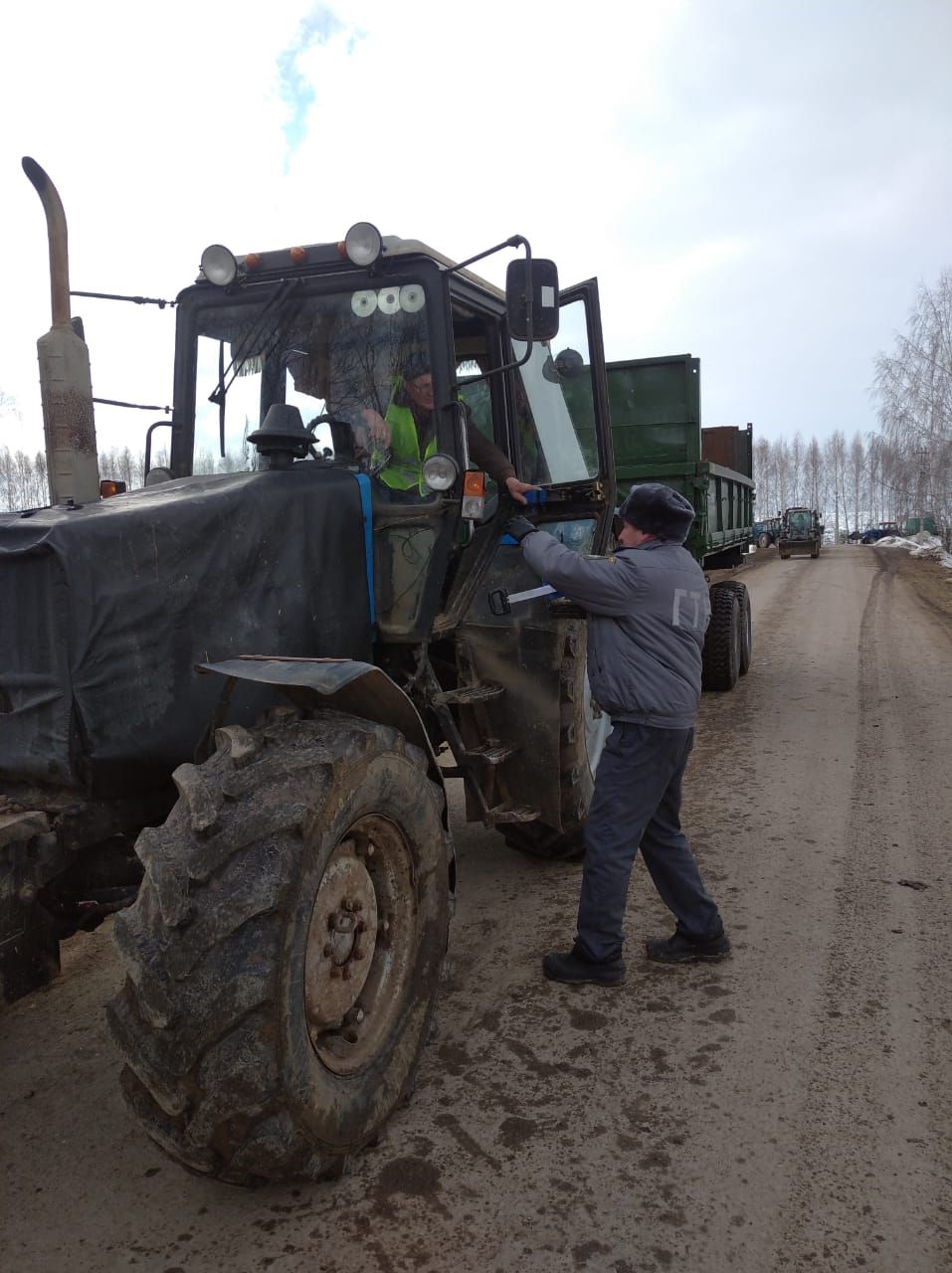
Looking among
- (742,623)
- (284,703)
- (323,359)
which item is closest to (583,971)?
(284,703)

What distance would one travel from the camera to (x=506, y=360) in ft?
14.3

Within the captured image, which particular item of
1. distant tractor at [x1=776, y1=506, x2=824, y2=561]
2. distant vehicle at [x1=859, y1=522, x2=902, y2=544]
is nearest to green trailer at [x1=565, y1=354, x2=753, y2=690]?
distant tractor at [x1=776, y1=506, x2=824, y2=561]

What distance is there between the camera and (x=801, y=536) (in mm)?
33719

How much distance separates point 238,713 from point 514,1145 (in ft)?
4.74

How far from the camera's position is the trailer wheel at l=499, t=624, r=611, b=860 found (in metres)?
4.14

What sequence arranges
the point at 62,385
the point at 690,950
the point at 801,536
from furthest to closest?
the point at 801,536 → the point at 690,950 → the point at 62,385

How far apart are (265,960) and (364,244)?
2524 mm

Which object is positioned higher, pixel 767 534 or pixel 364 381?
pixel 767 534

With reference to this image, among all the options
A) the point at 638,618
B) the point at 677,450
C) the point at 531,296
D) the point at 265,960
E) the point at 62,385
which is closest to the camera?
the point at 265,960

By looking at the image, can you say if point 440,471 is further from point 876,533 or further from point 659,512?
point 876,533

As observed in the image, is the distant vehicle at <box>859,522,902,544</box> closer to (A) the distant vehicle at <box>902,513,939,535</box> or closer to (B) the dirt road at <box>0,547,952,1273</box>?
(A) the distant vehicle at <box>902,513,939,535</box>

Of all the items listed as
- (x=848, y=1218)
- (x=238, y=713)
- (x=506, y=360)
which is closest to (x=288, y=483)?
(x=238, y=713)

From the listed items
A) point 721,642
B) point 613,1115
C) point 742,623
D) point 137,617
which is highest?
point 137,617

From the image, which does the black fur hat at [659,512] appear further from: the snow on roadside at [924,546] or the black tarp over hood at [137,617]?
the snow on roadside at [924,546]
